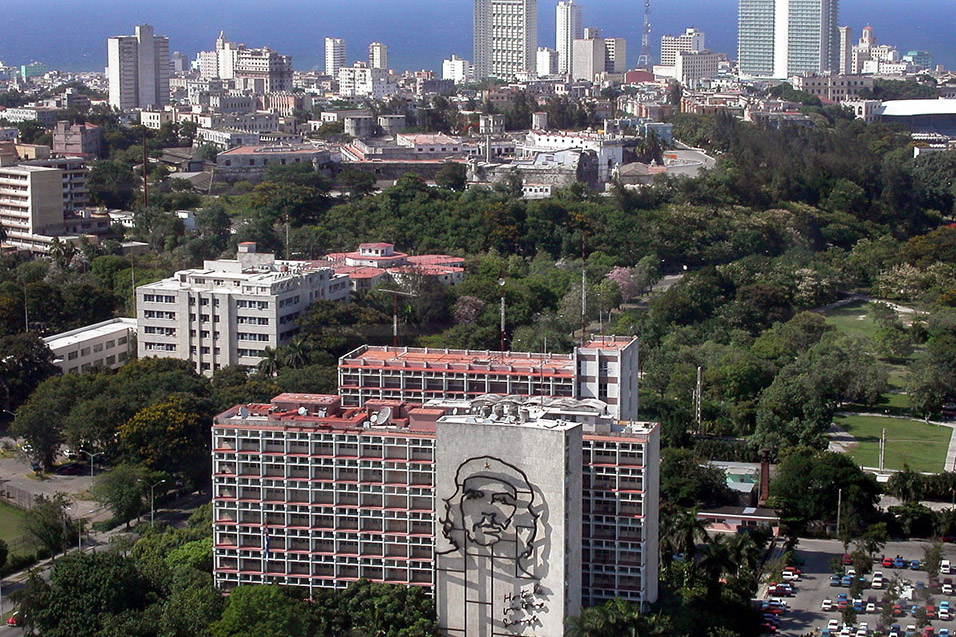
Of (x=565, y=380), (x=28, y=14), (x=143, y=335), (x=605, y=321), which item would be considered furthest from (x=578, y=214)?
(x=28, y=14)

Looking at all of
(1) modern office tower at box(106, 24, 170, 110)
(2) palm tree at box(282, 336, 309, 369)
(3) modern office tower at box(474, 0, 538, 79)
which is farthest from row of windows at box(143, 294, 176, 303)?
(3) modern office tower at box(474, 0, 538, 79)

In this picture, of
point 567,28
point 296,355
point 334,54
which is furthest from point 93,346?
point 334,54

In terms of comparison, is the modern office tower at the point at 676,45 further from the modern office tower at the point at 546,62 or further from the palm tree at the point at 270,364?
the palm tree at the point at 270,364

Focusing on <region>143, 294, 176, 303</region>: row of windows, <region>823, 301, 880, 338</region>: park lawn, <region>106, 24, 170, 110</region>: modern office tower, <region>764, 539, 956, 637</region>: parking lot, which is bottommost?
<region>764, 539, 956, 637</region>: parking lot

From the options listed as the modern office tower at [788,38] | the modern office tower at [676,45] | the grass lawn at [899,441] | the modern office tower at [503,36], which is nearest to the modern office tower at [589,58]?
→ the modern office tower at [503,36]

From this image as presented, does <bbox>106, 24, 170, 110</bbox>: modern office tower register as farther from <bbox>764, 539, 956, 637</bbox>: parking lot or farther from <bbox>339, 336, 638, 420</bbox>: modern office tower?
<bbox>764, 539, 956, 637</bbox>: parking lot

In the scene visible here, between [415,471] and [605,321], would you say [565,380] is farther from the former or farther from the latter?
[605,321]
